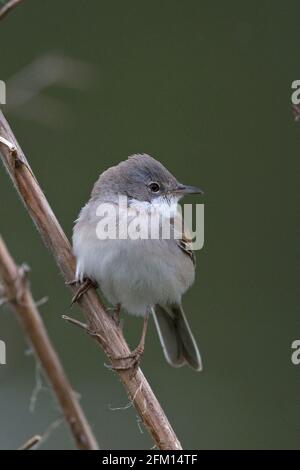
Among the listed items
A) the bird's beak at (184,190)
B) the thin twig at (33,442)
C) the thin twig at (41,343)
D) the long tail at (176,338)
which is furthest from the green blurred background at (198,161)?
the thin twig at (41,343)

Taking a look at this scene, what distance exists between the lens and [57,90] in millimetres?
5711

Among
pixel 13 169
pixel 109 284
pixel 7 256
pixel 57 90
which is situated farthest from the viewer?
pixel 57 90

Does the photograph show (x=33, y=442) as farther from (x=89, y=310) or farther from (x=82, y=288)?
(x=82, y=288)

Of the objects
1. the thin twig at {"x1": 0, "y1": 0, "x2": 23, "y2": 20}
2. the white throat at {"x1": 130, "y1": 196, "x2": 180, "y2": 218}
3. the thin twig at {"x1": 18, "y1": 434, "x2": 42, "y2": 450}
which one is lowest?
the thin twig at {"x1": 18, "y1": 434, "x2": 42, "y2": 450}

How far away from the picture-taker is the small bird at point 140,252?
124 inches

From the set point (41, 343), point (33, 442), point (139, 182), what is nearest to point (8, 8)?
point (41, 343)

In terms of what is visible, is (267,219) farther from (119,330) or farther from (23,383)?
(119,330)

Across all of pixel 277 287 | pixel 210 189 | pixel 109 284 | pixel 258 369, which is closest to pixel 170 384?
pixel 258 369

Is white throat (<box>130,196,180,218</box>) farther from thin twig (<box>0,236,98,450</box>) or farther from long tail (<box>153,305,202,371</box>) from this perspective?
thin twig (<box>0,236,98,450</box>)

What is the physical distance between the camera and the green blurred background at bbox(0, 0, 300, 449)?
577 cm

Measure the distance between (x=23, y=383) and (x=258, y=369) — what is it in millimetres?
1788

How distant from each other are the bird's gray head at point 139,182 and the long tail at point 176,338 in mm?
601

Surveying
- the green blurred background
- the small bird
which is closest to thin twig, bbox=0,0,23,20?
the small bird

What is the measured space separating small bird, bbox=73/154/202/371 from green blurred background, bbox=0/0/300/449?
2090 millimetres
